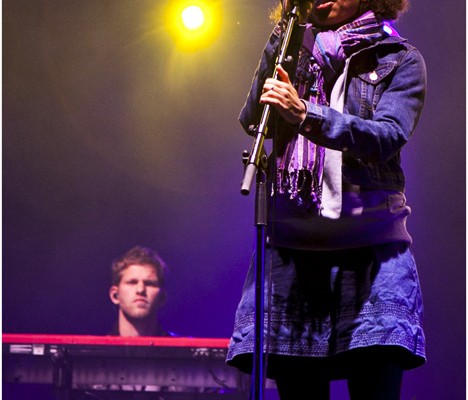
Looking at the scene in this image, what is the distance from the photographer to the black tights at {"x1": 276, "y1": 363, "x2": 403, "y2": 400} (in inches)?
52.3

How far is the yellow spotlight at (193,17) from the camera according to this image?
3309 mm

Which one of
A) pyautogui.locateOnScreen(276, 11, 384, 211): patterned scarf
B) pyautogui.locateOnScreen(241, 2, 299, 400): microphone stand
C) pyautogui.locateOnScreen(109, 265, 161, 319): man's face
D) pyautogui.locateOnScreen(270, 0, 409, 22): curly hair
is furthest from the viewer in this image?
pyautogui.locateOnScreen(109, 265, 161, 319): man's face

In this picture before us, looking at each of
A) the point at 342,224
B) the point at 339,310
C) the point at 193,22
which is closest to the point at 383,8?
the point at 342,224

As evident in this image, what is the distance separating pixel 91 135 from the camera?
346cm

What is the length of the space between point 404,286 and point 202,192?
208cm

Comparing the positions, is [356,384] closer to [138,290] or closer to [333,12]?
[333,12]

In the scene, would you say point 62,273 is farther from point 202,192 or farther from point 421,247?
point 421,247

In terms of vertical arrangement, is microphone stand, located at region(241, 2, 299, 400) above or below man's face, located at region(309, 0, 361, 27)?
below

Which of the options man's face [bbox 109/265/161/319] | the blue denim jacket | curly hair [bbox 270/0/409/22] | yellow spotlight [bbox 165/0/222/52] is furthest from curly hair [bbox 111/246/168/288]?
curly hair [bbox 270/0/409/22]

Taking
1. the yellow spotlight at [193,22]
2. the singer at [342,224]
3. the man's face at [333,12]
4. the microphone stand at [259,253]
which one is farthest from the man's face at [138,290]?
the microphone stand at [259,253]

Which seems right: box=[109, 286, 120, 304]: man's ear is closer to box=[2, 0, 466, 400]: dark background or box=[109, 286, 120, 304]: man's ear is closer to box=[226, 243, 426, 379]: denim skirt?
box=[2, 0, 466, 400]: dark background

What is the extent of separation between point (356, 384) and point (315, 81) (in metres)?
0.58

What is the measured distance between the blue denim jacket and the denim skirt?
0.47 feet

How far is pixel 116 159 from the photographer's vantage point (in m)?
3.45
